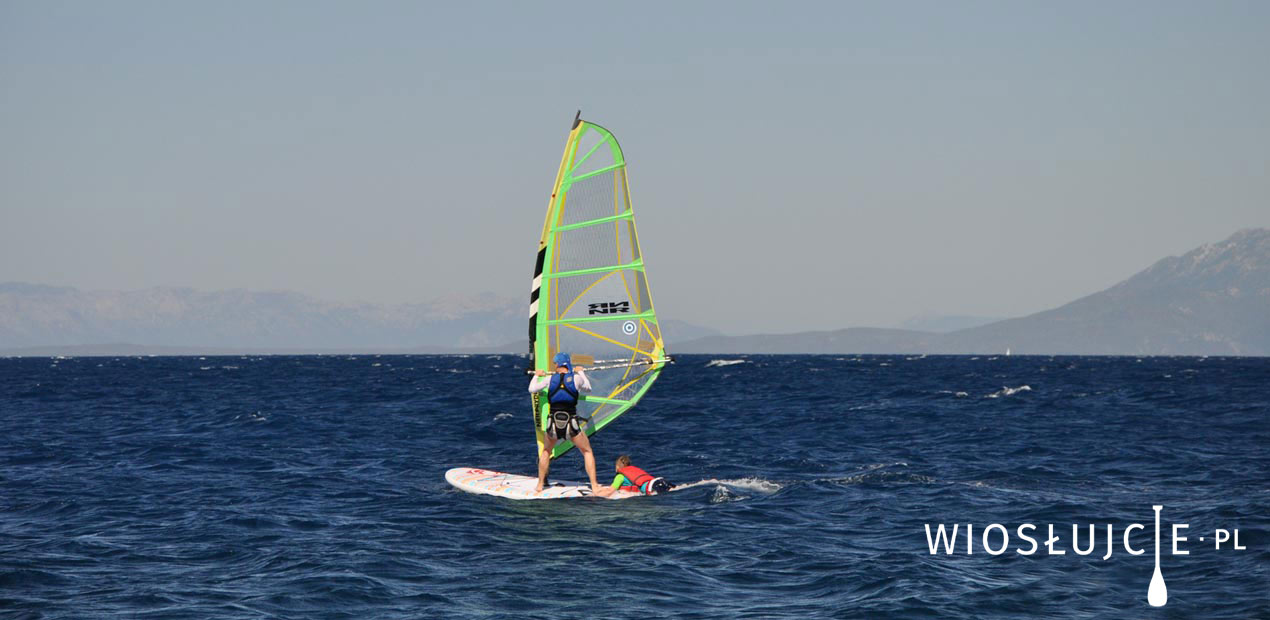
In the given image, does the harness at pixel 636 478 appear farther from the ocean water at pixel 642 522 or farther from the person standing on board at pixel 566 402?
the ocean water at pixel 642 522

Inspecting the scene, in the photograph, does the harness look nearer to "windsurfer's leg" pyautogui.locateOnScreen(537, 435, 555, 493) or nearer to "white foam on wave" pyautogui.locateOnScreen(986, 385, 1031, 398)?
"windsurfer's leg" pyautogui.locateOnScreen(537, 435, 555, 493)

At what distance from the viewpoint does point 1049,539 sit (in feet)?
53.8

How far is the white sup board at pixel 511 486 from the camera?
68.7 ft

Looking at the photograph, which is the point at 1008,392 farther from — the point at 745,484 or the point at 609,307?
the point at 609,307

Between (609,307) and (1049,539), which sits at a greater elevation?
(609,307)

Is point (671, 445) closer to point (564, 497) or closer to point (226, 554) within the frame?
point (564, 497)

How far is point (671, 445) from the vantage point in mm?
31250

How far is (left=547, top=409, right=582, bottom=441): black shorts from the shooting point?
20.8m

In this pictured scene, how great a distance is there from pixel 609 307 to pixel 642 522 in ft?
16.2

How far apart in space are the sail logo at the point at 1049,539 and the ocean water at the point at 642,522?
0.09 m

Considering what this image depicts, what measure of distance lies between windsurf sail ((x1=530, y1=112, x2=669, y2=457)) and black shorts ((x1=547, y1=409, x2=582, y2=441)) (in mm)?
656

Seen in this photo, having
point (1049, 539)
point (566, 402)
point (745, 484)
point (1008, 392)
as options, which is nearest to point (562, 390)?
point (566, 402)

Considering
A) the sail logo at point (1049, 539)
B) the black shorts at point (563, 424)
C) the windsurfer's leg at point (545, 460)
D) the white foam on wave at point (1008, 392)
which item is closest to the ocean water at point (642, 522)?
the sail logo at point (1049, 539)

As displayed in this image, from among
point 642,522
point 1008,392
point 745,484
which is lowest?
point 642,522
